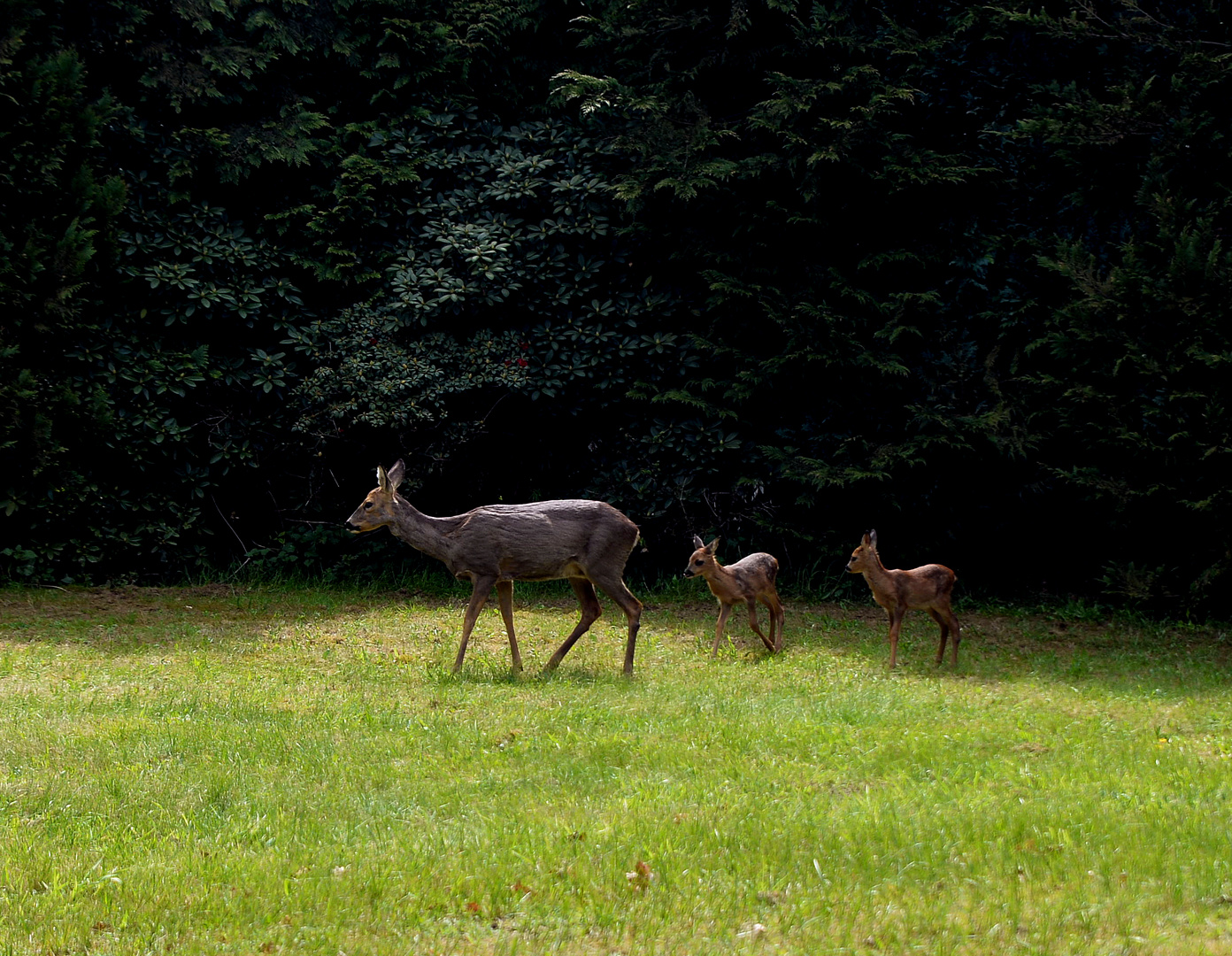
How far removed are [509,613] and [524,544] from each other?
647mm

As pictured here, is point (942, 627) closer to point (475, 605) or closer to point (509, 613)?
point (509, 613)

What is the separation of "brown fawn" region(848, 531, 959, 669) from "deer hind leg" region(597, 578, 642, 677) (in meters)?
1.82

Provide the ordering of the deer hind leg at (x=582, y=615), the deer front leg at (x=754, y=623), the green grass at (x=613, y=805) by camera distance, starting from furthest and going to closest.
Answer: the deer front leg at (x=754, y=623) → the deer hind leg at (x=582, y=615) → the green grass at (x=613, y=805)

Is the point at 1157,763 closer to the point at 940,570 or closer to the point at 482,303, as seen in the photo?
the point at 940,570

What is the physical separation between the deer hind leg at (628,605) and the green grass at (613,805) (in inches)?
8.5

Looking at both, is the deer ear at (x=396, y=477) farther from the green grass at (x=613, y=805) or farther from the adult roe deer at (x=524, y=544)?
the green grass at (x=613, y=805)

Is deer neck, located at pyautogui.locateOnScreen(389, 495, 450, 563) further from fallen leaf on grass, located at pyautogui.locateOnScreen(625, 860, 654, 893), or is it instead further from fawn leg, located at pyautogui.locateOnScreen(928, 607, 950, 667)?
fallen leaf on grass, located at pyautogui.locateOnScreen(625, 860, 654, 893)

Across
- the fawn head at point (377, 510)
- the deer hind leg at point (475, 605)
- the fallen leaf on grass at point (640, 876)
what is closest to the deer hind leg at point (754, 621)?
the deer hind leg at point (475, 605)

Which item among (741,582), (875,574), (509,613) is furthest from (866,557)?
(509,613)

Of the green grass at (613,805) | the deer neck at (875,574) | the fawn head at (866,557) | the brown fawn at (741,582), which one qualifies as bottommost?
the green grass at (613,805)

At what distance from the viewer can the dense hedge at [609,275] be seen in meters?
14.7

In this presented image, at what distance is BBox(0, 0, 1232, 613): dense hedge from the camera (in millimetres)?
14734

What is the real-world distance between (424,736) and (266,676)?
2.89 m

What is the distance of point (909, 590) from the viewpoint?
36.0ft
